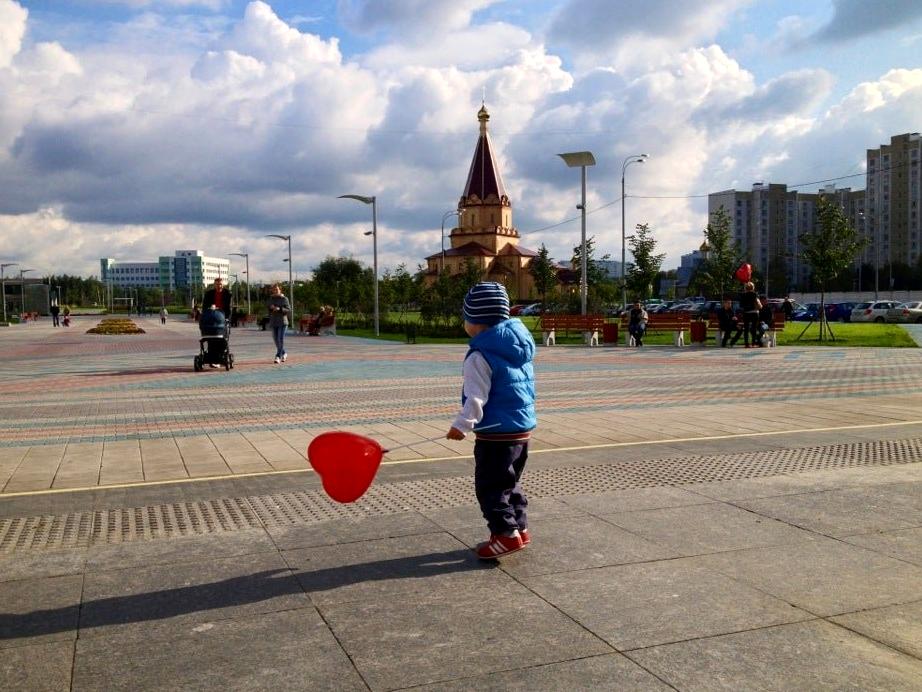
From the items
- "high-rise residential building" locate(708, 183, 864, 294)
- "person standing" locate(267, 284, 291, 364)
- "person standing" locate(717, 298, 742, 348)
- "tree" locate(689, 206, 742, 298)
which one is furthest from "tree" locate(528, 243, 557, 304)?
"high-rise residential building" locate(708, 183, 864, 294)

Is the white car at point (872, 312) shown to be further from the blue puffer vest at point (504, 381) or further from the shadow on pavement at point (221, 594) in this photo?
the shadow on pavement at point (221, 594)

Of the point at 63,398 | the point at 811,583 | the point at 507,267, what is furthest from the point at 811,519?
the point at 507,267

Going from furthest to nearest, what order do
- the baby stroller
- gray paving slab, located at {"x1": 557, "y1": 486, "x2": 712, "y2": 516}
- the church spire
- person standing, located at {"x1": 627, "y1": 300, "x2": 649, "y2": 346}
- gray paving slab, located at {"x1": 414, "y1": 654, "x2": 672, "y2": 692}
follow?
the church spire < person standing, located at {"x1": 627, "y1": 300, "x2": 649, "y2": 346} < the baby stroller < gray paving slab, located at {"x1": 557, "y1": 486, "x2": 712, "y2": 516} < gray paving slab, located at {"x1": 414, "y1": 654, "x2": 672, "y2": 692}

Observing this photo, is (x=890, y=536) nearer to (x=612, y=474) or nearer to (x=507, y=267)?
(x=612, y=474)

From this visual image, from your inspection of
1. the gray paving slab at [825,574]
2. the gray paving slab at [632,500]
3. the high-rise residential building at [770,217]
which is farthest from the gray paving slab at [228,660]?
the high-rise residential building at [770,217]

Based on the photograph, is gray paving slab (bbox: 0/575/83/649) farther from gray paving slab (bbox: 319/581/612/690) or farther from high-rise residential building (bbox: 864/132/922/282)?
high-rise residential building (bbox: 864/132/922/282)

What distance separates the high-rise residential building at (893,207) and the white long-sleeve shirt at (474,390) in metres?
124

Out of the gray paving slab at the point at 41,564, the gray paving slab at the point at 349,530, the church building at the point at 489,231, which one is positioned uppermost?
the church building at the point at 489,231

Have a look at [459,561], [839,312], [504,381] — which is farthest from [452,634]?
[839,312]

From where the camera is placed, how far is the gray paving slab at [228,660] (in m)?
3.24

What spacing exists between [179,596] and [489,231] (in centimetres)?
10790

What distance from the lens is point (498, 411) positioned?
4770 millimetres

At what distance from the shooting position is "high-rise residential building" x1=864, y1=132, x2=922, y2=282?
118 metres

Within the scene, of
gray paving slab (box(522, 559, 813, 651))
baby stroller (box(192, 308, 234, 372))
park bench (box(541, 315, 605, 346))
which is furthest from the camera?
park bench (box(541, 315, 605, 346))
